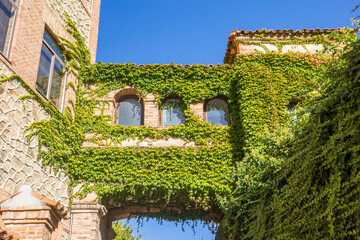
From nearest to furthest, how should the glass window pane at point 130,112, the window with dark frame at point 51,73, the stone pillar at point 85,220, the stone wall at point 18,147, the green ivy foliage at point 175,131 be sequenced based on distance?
the stone wall at point 18,147 → the window with dark frame at point 51,73 → the stone pillar at point 85,220 → the green ivy foliage at point 175,131 → the glass window pane at point 130,112

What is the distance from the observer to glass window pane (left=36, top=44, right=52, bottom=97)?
32.5 feet

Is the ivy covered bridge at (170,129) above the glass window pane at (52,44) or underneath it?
underneath

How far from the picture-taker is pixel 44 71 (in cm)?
1016

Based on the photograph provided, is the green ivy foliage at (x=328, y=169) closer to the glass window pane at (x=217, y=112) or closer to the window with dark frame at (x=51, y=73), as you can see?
the glass window pane at (x=217, y=112)

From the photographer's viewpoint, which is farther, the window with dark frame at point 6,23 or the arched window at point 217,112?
the arched window at point 217,112

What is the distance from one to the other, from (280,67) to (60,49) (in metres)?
6.78

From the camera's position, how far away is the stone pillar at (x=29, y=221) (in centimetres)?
576

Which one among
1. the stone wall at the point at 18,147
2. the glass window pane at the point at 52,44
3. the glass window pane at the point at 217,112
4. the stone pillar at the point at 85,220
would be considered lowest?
the stone pillar at the point at 85,220

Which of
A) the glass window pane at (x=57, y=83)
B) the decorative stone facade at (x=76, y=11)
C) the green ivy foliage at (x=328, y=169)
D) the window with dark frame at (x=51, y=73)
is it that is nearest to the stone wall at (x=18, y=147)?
the window with dark frame at (x=51, y=73)

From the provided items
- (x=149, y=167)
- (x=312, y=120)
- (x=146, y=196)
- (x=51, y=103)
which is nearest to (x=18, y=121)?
(x=51, y=103)

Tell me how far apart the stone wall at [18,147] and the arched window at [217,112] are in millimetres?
4965

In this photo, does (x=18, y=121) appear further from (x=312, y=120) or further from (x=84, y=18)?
(x=312, y=120)

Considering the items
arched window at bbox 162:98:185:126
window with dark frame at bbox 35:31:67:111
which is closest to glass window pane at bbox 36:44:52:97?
window with dark frame at bbox 35:31:67:111

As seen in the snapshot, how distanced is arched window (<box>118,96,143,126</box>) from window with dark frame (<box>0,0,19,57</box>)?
4.41 meters
